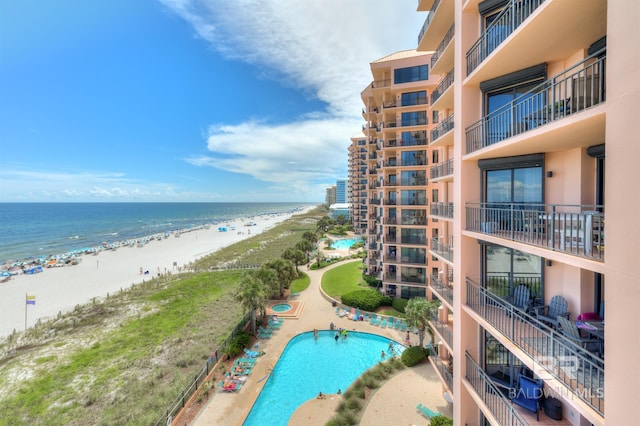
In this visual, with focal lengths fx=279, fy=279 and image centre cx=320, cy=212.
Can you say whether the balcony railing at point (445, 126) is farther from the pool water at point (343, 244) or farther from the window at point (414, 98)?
the pool water at point (343, 244)

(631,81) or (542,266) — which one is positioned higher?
(631,81)

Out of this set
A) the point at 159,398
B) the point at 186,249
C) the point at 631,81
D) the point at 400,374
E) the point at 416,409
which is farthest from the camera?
the point at 186,249

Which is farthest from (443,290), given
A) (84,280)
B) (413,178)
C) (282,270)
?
(84,280)

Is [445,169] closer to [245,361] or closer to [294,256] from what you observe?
[245,361]

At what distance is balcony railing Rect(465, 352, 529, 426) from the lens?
7.45 m

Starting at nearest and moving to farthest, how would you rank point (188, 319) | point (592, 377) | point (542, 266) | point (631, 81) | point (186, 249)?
point (631, 81) < point (592, 377) < point (542, 266) < point (188, 319) < point (186, 249)

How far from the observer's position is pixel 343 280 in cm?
3712

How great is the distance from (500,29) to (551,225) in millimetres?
6197

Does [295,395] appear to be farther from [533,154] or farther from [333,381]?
[533,154]

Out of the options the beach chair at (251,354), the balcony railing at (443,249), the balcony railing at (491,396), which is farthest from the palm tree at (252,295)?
the balcony railing at (491,396)

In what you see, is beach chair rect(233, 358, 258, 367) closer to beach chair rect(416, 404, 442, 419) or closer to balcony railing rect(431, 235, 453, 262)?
beach chair rect(416, 404, 442, 419)

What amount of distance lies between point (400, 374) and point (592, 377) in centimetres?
1480

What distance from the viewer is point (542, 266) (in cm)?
839

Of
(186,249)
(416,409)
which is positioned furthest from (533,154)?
(186,249)
